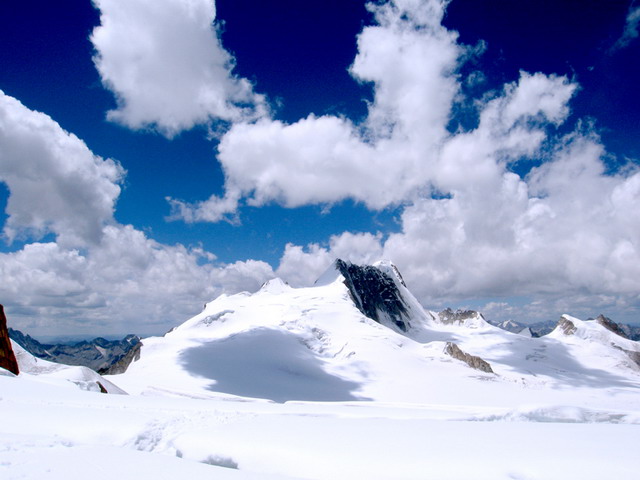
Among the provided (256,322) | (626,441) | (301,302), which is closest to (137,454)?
(626,441)

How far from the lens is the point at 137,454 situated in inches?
372

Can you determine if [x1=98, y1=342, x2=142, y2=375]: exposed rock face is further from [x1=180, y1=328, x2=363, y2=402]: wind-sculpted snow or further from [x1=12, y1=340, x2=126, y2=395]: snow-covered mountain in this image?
[x1=12, y1=340, x2=126, y2=395]: snow-covered mountain

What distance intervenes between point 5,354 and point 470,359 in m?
93.8

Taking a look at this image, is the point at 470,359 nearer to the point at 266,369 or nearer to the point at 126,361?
the point at 266,369

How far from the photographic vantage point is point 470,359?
9512 centimetres

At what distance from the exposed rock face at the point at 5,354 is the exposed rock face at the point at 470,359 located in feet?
295

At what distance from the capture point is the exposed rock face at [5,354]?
98.7 feet

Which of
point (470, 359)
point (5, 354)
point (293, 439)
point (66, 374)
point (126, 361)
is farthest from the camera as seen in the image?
point (470, 359)

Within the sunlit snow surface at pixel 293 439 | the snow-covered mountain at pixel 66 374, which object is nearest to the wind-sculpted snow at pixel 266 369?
the snow-covered mountain at pixel 66 374

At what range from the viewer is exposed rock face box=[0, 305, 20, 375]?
30094 millimetres

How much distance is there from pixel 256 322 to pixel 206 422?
9235 centimetres

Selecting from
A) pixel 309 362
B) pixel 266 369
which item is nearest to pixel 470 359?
pixel 309 362

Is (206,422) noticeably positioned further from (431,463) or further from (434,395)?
(434,395)

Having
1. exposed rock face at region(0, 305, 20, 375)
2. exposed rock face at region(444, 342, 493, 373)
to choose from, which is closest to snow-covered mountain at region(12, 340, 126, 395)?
exposed rock face at region(0, 305, 20, 375)
